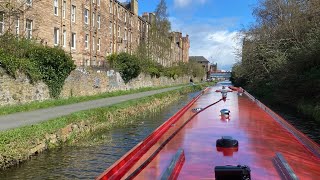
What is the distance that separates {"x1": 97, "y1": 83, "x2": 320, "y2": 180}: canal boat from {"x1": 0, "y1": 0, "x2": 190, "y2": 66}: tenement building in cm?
1562

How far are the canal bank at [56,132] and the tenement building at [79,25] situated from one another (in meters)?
7.91

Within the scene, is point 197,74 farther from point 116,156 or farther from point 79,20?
point 116,156

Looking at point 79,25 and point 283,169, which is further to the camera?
point 79,25

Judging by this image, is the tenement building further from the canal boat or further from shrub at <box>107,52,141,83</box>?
the canal boat

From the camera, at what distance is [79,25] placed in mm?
35625

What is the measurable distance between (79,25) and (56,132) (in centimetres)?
2611

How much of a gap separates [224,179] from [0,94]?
14.1 meters

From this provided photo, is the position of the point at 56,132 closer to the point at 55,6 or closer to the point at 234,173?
the point at 234,173

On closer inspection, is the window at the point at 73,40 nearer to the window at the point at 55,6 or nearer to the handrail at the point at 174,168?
the window at the point at 55,6

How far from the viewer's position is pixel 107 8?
42906mm

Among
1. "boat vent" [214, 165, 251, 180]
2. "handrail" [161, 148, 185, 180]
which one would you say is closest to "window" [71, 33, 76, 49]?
"handrail" [161, 148, 185, 180]

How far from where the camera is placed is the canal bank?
8461mm

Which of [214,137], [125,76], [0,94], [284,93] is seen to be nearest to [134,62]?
[125,76]

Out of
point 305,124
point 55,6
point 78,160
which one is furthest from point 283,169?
point 55,6
